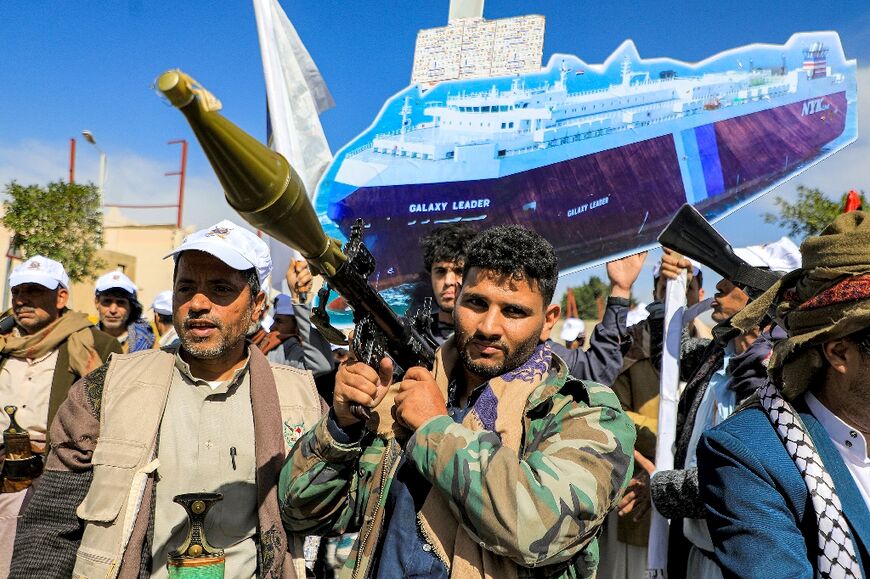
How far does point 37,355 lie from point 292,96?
8.45 ft

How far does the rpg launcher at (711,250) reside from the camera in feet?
10.5

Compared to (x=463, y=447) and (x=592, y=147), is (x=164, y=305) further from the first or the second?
(x=463, y=447)

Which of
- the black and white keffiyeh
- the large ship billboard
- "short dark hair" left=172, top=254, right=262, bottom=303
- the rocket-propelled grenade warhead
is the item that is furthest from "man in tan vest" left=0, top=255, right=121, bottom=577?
the black and white keffiyeh

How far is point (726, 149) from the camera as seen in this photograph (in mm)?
4273

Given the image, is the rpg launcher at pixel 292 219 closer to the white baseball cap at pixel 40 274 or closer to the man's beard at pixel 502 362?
the man's beard at pixel 502 362

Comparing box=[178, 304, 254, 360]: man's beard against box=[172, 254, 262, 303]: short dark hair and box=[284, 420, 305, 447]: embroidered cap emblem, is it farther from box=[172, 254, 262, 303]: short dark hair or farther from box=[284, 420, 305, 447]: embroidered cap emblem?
box=[284, 420, 305, 447]: embroidered cap emblem

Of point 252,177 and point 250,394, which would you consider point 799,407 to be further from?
point 250,394

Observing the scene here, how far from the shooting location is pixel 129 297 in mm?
6738

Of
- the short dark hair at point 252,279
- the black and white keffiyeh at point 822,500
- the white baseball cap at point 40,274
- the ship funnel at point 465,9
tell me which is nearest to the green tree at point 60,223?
the white baseball cap at point 40,274

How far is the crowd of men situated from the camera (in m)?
1.83

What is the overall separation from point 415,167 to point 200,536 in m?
3.39

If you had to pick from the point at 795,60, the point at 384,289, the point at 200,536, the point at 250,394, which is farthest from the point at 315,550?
the point at 795,60

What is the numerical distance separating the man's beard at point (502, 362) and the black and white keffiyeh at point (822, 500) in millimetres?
715

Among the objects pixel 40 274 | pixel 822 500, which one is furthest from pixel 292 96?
pixel 822 500
